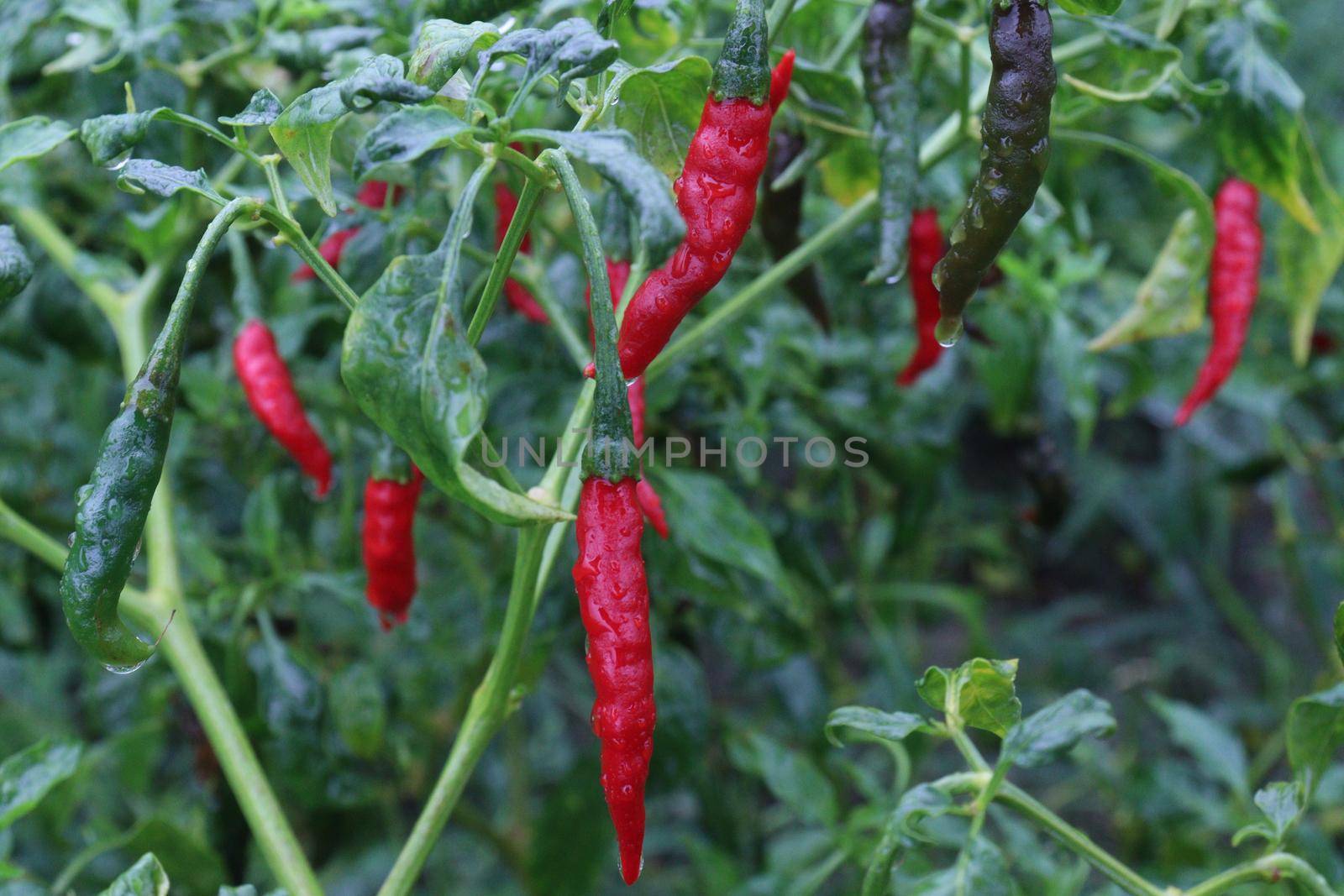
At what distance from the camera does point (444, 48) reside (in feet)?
2.09

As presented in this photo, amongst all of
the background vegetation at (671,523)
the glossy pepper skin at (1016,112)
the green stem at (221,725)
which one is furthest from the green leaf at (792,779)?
the glossy pepper skin at (1016,112)

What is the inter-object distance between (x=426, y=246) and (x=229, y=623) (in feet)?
1.71

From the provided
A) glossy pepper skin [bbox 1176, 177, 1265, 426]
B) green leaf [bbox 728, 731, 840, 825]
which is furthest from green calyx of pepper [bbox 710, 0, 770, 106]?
green leaf [bbox 728, 731, 840, 825]

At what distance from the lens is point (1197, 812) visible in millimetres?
1655

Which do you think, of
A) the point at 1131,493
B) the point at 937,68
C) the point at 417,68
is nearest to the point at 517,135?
the point at 417,68

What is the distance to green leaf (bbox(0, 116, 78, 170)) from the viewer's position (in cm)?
86

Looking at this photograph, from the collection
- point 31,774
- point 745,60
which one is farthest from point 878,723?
point 31,774

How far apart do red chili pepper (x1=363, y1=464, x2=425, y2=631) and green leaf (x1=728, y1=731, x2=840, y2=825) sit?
522 millimetres

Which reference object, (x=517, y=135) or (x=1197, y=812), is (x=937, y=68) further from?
(x=1197, y=812)

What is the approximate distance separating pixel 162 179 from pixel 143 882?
432mm

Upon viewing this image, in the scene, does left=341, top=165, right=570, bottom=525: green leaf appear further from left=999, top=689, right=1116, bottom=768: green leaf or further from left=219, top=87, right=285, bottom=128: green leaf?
left=999, top=689, right=1116, bottom=768: green leaf

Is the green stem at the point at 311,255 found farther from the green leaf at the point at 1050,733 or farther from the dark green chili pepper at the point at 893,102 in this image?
the green leaf at the point at 1050,733

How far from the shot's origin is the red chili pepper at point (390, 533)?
0.96 metres

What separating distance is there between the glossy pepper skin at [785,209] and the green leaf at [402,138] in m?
0.49
